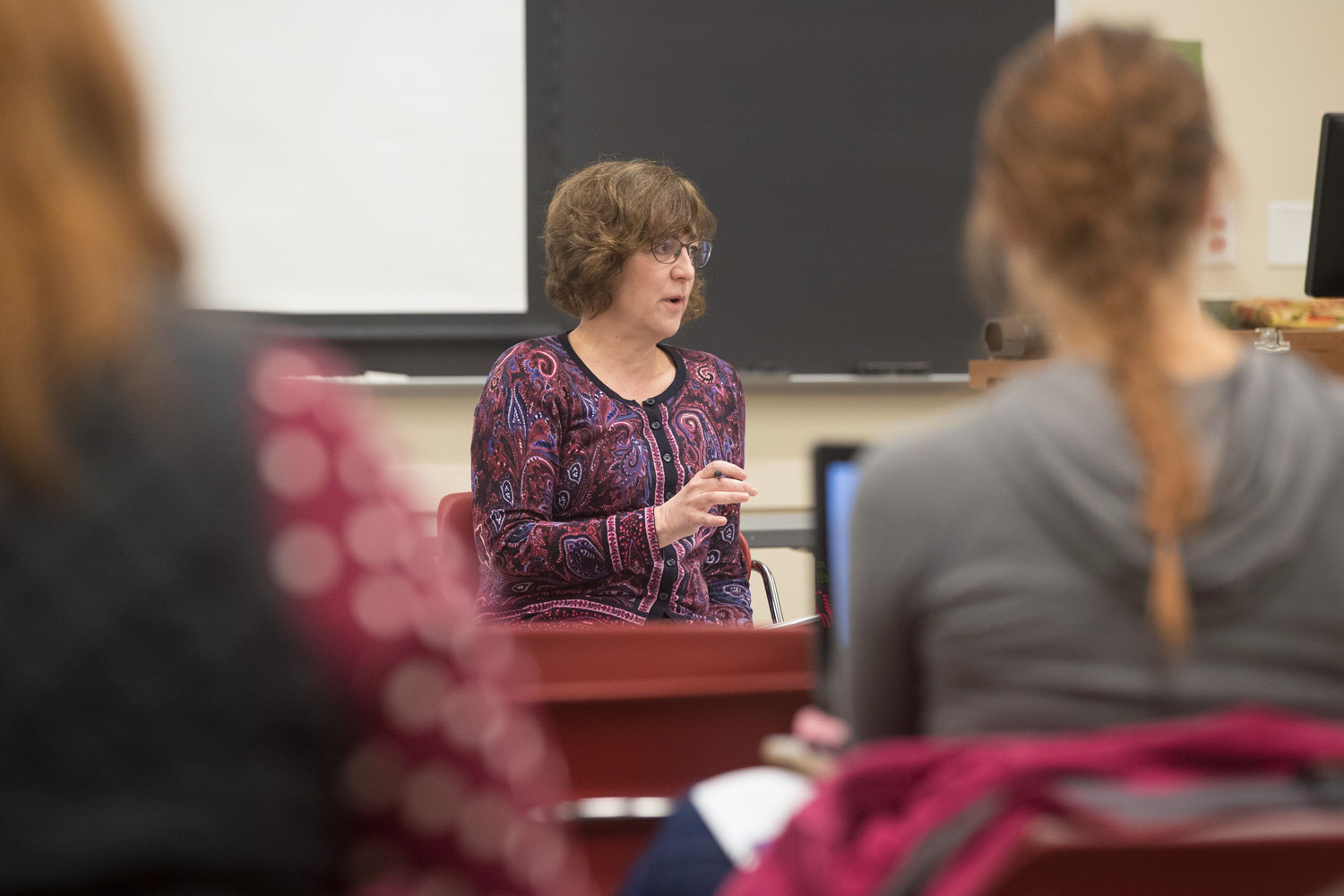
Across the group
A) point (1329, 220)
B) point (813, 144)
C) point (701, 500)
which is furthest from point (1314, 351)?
point (813, 144)

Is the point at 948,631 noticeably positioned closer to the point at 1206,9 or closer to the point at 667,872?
the point at 667,872

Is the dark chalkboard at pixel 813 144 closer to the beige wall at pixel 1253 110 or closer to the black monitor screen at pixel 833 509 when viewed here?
the beige wall at pixel 1253 110

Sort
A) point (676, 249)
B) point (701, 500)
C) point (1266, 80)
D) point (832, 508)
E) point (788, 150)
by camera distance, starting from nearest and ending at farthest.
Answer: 1. point (832, 508)
2. point (701, 500)
3. point (676, 249)
4. point (788, 150)
5. point (1266, 80)

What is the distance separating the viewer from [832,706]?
1.04 m

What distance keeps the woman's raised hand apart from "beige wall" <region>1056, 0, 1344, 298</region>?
2.75 meters

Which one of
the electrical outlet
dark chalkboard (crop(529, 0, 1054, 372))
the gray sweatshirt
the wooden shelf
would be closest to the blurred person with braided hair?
the gray sweatshirt

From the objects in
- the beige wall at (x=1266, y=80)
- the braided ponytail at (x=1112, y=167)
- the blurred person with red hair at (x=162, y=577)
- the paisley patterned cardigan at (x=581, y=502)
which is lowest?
the paisley patterned cardigan at (x=581, y=502)

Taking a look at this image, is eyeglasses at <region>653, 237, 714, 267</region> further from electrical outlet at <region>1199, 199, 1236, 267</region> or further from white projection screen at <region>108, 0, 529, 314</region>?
electrical outlet at <region>1199, 199, 1236, 267</region>

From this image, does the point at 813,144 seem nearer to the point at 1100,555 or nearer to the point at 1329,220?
the point at 1329,220

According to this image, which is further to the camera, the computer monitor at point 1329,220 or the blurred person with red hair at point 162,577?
the computer monitor at point 1329,220

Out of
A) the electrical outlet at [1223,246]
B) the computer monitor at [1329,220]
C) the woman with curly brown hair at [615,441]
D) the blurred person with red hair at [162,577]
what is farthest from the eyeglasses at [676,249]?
the electrical outlet at [1223,246]

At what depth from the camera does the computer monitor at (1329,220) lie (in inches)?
92.6

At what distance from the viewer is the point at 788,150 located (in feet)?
12.6

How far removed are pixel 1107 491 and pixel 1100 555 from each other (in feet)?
0.14
